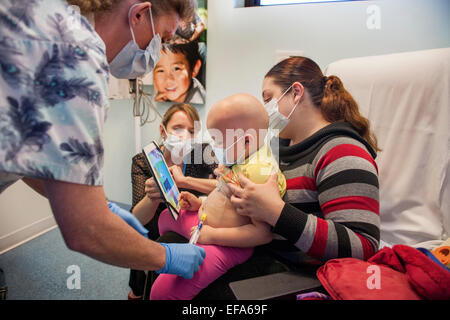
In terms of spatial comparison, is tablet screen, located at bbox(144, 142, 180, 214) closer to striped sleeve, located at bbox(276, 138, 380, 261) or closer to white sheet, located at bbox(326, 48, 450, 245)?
striped sleeve, located at bbox(276, 138, 380, 261)

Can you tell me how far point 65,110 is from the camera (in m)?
0.51

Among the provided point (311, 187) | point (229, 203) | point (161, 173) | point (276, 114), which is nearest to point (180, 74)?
point (276, 114)

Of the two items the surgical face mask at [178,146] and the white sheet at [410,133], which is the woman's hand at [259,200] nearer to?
the white sheet at [410,133]

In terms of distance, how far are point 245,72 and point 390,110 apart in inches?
45.6

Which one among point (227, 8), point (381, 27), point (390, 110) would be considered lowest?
point (390, 110)

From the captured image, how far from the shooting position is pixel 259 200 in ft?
2.77

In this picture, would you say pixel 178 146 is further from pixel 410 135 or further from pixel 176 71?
pixel 410 135

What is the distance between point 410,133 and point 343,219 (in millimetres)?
708

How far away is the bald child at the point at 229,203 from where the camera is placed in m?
0.89

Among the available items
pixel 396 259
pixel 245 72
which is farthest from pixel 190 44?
pixel 396 259

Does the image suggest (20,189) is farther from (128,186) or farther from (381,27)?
(381,27)

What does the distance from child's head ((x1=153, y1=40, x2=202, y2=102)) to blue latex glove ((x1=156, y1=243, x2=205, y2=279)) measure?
1728 mm

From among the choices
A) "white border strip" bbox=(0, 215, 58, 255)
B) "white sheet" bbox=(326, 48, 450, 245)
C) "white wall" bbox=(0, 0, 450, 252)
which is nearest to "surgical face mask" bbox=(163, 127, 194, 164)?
"white wall" bbox=(0, 0, 450, 252)

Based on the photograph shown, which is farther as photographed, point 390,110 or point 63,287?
point 63,287
